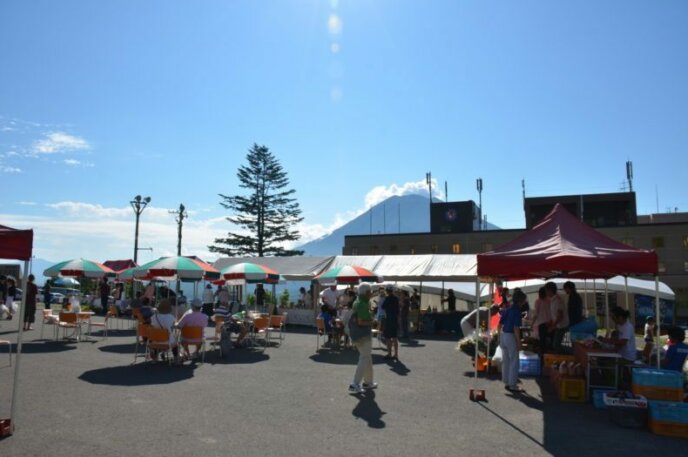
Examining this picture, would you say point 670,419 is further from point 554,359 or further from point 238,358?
point 238,358

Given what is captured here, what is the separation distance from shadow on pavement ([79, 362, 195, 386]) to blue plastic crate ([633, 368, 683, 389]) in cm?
685

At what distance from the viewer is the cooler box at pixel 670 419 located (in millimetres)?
5750

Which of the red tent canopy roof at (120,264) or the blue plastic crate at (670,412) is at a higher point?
the red tent canopy roof at (120,264)

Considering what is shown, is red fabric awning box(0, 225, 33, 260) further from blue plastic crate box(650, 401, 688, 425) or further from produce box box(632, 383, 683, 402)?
produce box box(632, 383, 683, 402)

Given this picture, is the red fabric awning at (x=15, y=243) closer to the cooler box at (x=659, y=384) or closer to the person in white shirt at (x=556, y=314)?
the cooler box at (x=659, y=384)

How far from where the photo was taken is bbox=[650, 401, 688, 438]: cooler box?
18.9 feet

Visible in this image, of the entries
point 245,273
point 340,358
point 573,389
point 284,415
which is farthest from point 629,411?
point 245,273

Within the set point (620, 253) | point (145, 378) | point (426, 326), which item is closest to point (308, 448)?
point (145, 378)

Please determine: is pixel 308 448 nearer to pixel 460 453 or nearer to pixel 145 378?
pixel 460 453

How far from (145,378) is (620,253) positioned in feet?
25.2

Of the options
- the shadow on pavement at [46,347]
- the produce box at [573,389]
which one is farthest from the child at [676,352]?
the shadow on pavement at [46,347]

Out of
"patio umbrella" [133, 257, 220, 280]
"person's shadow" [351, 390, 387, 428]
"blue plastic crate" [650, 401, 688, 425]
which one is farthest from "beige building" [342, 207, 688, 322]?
"person's shadow" [351, 390, 387, 428]

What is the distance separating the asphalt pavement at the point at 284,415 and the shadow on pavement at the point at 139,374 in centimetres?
3

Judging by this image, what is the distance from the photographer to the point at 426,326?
18.8 meters
